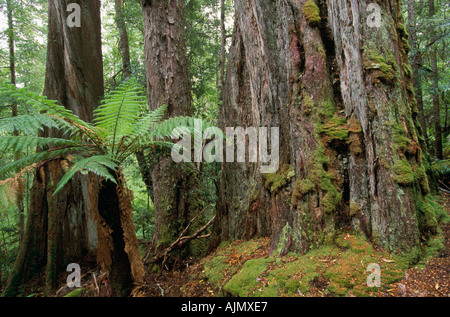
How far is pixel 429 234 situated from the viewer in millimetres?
1834

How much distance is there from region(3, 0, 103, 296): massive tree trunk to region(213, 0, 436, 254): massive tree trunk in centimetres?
289

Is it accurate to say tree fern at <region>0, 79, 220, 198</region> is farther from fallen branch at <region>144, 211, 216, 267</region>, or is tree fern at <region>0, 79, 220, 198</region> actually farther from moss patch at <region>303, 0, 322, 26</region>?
fallen branch at <region>144, 211, 216, 267</region>

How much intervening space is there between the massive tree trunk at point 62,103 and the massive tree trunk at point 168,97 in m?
0.98

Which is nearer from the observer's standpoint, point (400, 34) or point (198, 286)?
point (198, 286)

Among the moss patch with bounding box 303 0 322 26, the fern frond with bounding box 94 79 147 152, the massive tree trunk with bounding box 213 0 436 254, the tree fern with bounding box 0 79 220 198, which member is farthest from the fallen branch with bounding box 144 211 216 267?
the moss patch with bounding box 303 0 322 26

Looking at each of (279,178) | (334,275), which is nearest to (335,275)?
(334,275)

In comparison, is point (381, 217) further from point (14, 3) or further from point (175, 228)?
Answer: point (14, 3)

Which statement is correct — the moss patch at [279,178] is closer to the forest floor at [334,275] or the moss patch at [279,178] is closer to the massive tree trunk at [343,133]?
the massive tree trunk at [343,133]

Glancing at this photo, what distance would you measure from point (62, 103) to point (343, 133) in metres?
3.87

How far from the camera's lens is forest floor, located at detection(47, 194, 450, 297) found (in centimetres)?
144

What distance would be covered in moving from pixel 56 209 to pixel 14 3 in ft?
25.2
